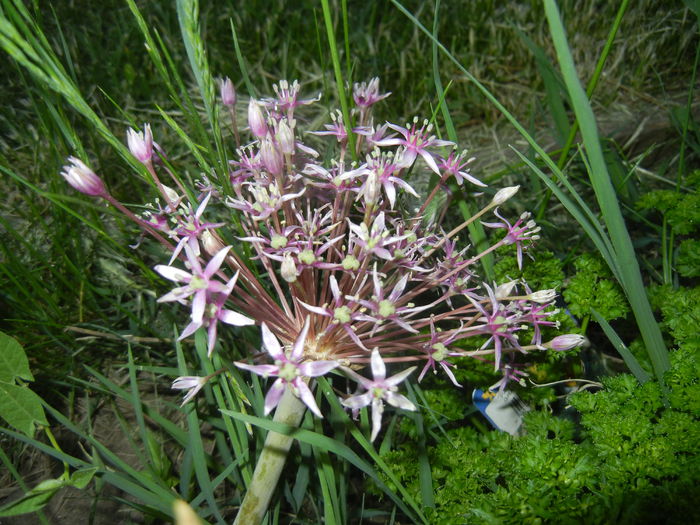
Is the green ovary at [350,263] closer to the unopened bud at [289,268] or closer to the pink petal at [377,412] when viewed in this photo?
the unopened bud at [289,268]

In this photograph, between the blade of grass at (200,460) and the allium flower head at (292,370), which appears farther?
the blade of grass at (200,460)

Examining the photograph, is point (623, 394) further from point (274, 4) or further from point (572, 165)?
point (274, 4)

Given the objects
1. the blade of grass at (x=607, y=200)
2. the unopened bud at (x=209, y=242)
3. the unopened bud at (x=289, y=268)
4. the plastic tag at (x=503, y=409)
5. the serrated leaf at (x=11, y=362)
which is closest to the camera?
the blade of grass at (x=607, y=200)

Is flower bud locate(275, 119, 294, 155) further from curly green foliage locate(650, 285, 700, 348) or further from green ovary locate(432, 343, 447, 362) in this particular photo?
curly green foliage locate(650, 285, 700, 348)

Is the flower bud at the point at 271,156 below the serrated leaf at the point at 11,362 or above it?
above

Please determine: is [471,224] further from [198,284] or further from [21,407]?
[21,407]

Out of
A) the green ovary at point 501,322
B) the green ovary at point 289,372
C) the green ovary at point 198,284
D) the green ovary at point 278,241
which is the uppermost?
the green ovary at point 198,284

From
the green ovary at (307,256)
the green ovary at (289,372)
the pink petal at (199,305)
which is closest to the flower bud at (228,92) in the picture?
the green ovary at (307,256)

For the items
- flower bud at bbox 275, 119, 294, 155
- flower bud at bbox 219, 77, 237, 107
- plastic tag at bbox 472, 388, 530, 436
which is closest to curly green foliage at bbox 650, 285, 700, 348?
plastic tag at bbox 472, 388, 530, 436
